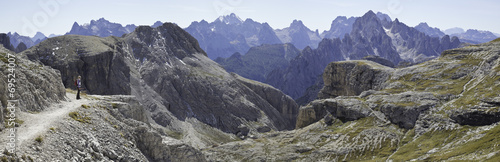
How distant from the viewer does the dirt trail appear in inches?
1109

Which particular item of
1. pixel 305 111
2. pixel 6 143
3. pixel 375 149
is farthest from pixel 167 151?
pixel 305 111

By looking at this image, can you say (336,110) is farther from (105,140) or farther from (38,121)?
(38,121)

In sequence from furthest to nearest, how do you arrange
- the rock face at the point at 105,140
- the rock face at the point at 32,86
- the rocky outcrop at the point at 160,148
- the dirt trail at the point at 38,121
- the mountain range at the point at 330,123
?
the rocky outcrop at the point at 160,148
the rock face at the point at 32,86
the mountain range at the point at 330,123
the rock face at the point at 105,140
the dirt trail at the point at 38,121

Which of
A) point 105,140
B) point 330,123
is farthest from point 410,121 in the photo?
point 105,140

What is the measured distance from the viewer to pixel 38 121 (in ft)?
112

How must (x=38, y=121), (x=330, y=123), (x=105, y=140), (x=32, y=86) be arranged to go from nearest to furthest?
(x=38, y=121)
(x=105, y=140)
(x=32, y=86)
(x=330, y=123)

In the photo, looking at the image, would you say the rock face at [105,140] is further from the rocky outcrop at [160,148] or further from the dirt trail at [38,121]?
the dirt trail at [38,121]

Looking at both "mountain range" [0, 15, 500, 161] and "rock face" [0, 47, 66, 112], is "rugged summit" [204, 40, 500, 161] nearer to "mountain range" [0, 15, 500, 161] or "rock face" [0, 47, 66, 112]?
"mountain range" [0, 15, 500, 161]

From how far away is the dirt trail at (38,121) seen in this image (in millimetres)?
28169

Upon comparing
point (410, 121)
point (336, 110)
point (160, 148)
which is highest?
point (160, 148)

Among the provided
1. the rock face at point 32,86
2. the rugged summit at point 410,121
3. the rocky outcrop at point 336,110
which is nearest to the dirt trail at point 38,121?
the rock face at point 32,86

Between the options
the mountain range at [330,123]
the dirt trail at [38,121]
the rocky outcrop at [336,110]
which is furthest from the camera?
the rocky outcrop at [336,110]

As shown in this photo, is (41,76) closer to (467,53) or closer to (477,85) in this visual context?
(477,85)

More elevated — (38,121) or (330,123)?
(38,121)
